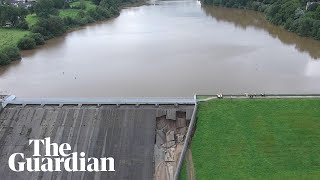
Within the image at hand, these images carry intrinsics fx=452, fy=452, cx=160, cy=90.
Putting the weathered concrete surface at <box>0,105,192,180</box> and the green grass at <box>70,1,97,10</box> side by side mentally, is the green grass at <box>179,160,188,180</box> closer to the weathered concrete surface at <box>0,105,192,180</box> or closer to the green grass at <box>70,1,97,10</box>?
the weathered concrete surface at <box>0,105,192,180</box>

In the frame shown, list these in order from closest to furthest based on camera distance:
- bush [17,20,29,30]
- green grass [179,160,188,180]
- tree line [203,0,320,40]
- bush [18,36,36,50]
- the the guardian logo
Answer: green grass [179,160,188,180], the the guardian logo, bush [18,36,36,50], tree line [203,0,320,40], bush [17,20,29,30]

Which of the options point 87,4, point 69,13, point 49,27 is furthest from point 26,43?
point 87,4

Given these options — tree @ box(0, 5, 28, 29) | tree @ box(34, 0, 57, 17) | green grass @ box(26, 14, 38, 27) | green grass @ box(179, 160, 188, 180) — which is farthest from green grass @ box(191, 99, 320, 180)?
tree @ box(34, 0, 57, 17)

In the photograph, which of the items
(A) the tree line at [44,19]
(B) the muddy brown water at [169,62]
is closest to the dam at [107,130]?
(B) the muddy brown water at [169,62]

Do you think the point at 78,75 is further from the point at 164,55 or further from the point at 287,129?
the point at 287,129

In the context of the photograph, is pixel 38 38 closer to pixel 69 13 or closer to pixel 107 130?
pixel 69 13

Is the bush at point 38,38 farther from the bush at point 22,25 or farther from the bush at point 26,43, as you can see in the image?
the bush at point 22,25
